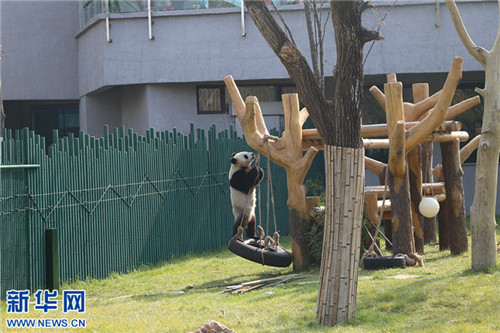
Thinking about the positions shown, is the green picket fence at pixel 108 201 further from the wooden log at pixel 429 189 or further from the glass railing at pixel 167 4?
the glass railing at pixel 167 4

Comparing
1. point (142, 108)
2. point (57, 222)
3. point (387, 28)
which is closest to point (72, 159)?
point (57, 222)

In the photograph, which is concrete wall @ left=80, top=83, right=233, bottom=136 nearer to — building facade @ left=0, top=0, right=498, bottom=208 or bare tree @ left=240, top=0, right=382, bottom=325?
building facade @ left=0, top=0, right=498, bottom=208

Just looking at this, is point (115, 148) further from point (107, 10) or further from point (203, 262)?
point (107, 10)

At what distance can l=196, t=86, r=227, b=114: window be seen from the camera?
18.6 m

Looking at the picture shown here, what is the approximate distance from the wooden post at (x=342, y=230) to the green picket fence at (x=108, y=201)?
481cm

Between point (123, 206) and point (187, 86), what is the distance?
7062mm

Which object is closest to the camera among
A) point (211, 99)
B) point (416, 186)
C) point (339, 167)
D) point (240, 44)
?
point (339, 167)

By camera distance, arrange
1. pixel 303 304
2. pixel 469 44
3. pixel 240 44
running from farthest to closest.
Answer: pixel 240 44, pixel 469 44, pixel 303 304

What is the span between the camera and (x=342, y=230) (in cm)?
655

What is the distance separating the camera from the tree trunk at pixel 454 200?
35.2 feet

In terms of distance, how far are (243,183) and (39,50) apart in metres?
10.8

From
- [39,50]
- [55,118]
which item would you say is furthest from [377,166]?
[55,118]

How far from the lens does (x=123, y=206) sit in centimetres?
1170

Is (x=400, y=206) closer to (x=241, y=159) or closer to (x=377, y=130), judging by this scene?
(x=377, y=130)
